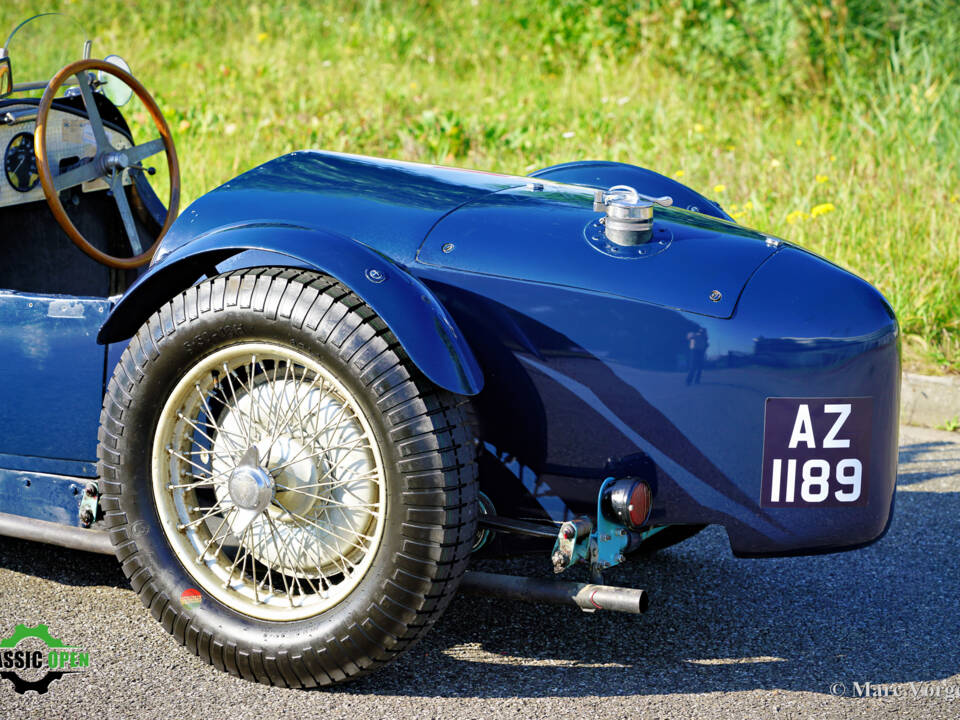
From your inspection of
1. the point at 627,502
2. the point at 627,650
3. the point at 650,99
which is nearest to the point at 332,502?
the point at 627,502

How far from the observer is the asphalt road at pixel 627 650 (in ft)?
8.35

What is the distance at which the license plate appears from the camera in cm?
248

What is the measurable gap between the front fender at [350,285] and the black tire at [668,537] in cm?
98

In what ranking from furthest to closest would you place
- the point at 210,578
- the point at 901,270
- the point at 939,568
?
1. the point at 901,270
2. the point at 939,568
3. the point at 210,578

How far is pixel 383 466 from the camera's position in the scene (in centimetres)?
246

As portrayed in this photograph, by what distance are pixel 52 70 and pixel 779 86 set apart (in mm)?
5103

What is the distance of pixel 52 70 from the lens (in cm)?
408

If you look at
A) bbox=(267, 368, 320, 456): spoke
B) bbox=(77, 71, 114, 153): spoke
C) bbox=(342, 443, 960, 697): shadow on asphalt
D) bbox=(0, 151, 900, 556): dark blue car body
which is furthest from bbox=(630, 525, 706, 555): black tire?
bbox=(77, 71, 114, 153): spoke

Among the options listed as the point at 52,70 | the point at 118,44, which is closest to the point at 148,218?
the point at 52,70

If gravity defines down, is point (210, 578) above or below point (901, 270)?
below

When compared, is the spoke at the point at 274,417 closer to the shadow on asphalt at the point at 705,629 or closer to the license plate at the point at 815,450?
the shadow on asphalt at the point at 705,629

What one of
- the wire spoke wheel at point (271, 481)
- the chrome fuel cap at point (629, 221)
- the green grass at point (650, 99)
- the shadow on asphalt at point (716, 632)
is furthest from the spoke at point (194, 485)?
the green grass at point (650, 99)

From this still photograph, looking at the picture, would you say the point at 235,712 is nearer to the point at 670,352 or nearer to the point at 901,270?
the point at 670,352

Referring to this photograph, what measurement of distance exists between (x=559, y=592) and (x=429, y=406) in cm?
55
